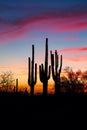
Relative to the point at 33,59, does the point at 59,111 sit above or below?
below

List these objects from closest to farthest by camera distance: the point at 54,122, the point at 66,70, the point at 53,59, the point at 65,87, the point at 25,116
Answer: the point at 54,122
the point at 25,116
the point at 53,59
the point at 65,87
the point at 66,70

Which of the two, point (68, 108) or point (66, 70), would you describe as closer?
point (68, 108)

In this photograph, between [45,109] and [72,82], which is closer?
[45,109]

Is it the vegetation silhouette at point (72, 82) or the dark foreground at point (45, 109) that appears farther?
the vegetation silhouette at point (72, 82)

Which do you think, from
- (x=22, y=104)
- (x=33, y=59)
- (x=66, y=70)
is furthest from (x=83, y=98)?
(x=66, y=70)

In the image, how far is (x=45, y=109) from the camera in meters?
17.3

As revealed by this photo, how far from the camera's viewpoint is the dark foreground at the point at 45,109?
49.3ft

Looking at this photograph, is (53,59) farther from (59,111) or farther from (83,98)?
(59,111)

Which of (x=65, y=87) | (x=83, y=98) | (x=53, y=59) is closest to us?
(x=83, y=98)

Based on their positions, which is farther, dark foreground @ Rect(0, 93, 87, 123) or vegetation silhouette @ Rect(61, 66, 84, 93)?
vegetation silhouette @ Rect(61, 66, 84, 93)

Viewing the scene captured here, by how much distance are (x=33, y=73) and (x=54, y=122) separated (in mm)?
13372

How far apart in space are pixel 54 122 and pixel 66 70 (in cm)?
4409

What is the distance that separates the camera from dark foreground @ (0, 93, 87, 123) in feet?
49.3

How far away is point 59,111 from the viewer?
1634 centimetres
